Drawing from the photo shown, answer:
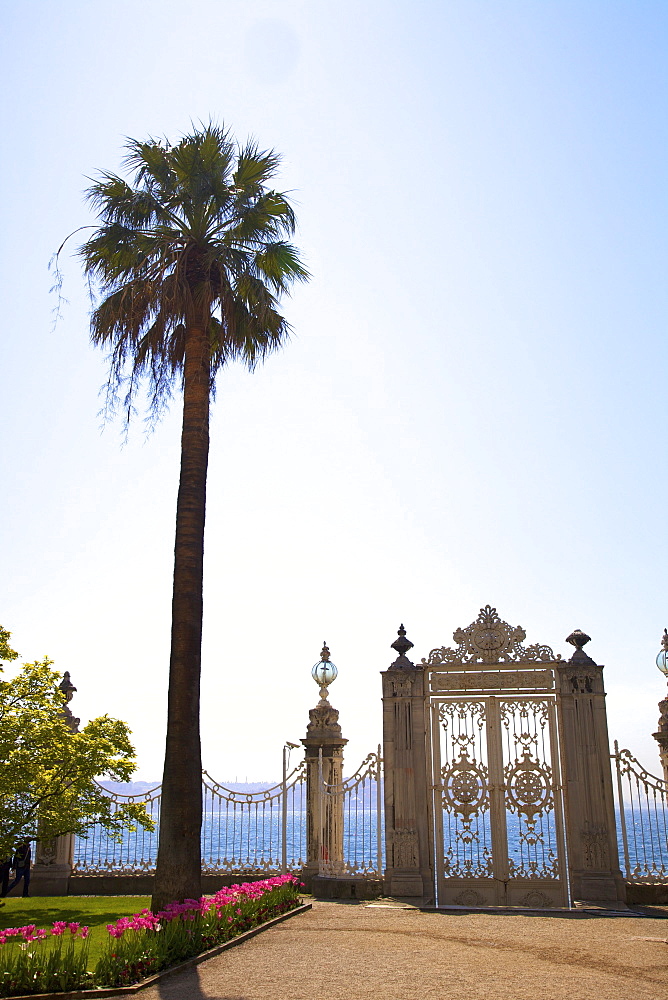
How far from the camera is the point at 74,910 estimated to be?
44.7ft

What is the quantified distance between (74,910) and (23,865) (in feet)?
6.57

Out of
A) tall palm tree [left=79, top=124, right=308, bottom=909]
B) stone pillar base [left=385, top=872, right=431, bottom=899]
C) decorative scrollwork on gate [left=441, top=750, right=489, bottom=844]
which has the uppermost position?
tall palm tree [left=79, top=124, right=308, bottom=909]

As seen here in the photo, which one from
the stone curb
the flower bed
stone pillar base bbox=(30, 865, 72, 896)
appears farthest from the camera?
stone pillar base bbox=(30, 865, 72, 896)

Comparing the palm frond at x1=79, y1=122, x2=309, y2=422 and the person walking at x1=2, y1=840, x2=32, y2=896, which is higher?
the palm frond at x1=79, y1=122, x2=309, y2=422

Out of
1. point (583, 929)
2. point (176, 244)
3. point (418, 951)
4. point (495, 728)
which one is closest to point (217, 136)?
point (176, 244)

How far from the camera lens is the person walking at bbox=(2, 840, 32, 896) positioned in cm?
1430

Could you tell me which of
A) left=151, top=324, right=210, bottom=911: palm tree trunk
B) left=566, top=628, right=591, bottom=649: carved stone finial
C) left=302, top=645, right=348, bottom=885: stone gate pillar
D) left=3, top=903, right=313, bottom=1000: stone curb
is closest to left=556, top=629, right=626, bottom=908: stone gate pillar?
left=566, top=628, right=591, bottom=649: carved stone finial

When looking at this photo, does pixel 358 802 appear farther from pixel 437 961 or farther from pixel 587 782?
pixel 437 961

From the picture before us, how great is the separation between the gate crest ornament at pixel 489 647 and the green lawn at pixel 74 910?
6.39m

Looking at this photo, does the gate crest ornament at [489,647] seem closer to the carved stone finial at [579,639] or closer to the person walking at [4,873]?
the carved stone finial at [579,639]

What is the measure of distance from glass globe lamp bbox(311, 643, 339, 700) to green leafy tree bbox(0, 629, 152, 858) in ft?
11.7

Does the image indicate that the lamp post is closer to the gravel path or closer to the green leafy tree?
the gravel path

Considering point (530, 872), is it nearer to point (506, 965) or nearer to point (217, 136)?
point (506, 965)

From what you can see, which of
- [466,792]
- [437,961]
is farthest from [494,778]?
[437,961]
